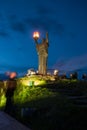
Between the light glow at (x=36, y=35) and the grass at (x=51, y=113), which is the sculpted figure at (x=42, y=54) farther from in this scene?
the grass at (x=51, y=113)

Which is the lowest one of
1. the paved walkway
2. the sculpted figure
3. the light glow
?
the paved walkway

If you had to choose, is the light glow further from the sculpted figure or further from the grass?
the grass

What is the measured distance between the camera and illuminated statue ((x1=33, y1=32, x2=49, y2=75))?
3028 cm

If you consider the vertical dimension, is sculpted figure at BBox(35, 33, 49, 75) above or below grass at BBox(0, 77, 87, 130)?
above

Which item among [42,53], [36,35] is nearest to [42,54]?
[42,53]

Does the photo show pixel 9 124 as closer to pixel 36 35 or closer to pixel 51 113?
pixel 51 113

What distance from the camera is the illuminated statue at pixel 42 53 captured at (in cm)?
3028

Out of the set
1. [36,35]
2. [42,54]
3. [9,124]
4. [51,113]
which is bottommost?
[9,124]

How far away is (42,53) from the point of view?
30391 millimetres

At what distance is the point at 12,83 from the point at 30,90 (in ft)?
22.0

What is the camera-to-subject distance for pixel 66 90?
21094mm

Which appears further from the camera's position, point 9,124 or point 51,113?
point 51,113

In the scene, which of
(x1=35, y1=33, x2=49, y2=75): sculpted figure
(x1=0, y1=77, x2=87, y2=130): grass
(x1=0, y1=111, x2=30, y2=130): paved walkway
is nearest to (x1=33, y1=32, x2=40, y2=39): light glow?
(x1=35, y1=33, x2=49, y2=75): sculpted figure

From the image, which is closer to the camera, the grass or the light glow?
the grass
